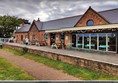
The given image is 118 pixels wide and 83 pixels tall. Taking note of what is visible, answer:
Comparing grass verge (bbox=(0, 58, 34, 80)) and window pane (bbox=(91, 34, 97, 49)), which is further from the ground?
window pane (bbox=(91, 34, 97, 49))

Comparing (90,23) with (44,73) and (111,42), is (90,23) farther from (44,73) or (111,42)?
(44,73)

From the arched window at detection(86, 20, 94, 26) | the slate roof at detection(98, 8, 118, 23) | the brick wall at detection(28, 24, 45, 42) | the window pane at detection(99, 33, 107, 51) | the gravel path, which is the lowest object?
the gravel path

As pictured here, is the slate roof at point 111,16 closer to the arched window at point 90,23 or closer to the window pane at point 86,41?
the arched window at point 90,23

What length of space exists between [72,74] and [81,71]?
83 centimetres

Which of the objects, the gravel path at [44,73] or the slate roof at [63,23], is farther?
the slate roof at [63,23]

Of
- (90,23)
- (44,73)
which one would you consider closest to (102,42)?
(90,23)

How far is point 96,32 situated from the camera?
21.6 meters

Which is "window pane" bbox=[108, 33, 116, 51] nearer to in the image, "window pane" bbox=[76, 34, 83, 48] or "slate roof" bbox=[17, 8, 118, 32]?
"slate roof" bbox=[17, 8, 118, 32]

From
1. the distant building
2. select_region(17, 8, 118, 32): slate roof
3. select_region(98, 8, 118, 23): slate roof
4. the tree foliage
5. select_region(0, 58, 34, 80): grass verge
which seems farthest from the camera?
the tree foliage

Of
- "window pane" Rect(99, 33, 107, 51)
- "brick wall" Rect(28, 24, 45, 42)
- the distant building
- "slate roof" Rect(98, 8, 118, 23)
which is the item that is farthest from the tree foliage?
"window pane" Rect(99, 33, 107, 51)

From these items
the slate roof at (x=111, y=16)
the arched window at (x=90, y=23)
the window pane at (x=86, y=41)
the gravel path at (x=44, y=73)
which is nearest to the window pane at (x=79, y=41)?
the window pane at (x=86, y=41)

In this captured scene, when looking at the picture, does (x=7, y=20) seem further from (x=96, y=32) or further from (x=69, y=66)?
(x=69, y=66)

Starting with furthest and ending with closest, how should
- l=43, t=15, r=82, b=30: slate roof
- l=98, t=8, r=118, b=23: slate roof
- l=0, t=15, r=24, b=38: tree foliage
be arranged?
l=0, t=15, r=24, b=38: tree foliage, l=43, t=15, r=82, b=30: slate roof, l=98, t=8, r=118, b=23: slate roof

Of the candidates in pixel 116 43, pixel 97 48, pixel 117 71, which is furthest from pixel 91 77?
pixel 97 48
